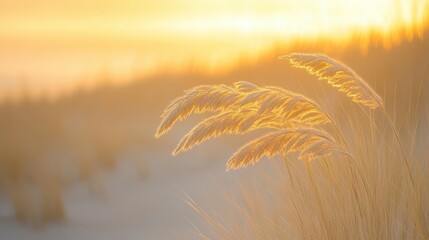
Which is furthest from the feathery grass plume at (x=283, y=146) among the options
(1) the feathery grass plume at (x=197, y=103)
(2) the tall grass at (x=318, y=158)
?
(1) the feathery grass plume at (x=197, y=103)

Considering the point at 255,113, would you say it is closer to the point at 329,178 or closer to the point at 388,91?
the point at 329,178

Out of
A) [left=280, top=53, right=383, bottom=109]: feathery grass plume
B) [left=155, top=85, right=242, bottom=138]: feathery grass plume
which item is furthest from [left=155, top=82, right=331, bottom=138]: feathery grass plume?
[left=280, top=53, right=383, bottom=109]: feathery grass plume

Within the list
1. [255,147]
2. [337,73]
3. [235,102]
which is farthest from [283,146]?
[337,73]

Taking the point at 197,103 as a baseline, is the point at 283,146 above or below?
below

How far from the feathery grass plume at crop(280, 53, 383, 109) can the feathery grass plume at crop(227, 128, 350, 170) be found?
0.19 metres

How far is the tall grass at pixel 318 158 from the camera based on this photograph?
1.84 m

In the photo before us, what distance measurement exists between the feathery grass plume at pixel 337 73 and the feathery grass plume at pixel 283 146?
7.3 inches

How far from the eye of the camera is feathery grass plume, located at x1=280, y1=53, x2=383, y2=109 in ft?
6.19

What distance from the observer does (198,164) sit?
5.14m

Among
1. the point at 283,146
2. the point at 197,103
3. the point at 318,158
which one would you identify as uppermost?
the point at 197,103

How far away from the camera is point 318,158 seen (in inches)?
91.0

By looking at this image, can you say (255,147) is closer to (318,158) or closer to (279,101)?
(279,101)

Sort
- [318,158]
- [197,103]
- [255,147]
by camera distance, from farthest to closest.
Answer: [318,158] → [197,103] → [255,147]

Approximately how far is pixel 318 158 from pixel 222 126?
1.82ft
